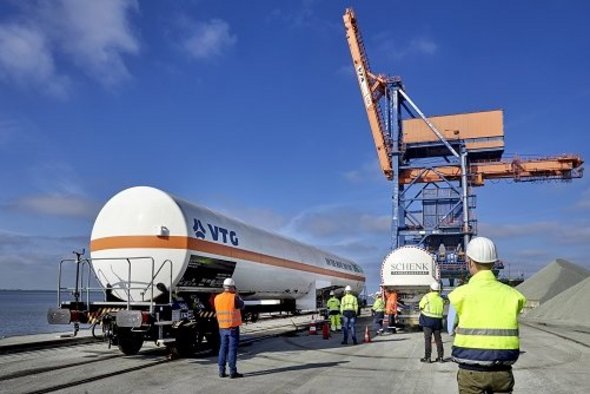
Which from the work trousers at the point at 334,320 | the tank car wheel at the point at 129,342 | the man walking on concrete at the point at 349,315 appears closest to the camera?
the tank car wheel at the point at 129,342

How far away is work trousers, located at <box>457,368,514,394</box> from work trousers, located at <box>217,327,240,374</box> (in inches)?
244

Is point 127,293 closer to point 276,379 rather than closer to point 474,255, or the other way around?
point 276,379

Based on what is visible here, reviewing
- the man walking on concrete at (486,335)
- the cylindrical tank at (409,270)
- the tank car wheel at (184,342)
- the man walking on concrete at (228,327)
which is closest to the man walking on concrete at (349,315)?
the tank car wheel at (184,342)

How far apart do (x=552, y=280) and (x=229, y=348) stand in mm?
39989

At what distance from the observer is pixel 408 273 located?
71.1 feet

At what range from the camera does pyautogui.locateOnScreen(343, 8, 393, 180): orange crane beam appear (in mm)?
46188

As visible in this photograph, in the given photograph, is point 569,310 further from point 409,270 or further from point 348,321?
point 348,321

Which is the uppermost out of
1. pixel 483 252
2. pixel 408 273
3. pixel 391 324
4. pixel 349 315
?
pixel 483 252

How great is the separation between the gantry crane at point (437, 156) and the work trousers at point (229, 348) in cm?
3784

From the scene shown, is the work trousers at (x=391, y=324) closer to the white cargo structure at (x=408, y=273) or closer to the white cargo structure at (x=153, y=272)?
the white cargo structure at (x=408, y=273)

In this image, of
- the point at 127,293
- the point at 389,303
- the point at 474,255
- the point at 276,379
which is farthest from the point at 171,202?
the point at 389,303

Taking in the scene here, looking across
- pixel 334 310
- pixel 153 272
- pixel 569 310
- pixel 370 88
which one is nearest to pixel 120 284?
pixel 153 272

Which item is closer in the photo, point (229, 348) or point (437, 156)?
point (229, 348)

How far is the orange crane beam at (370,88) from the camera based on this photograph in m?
46.2
